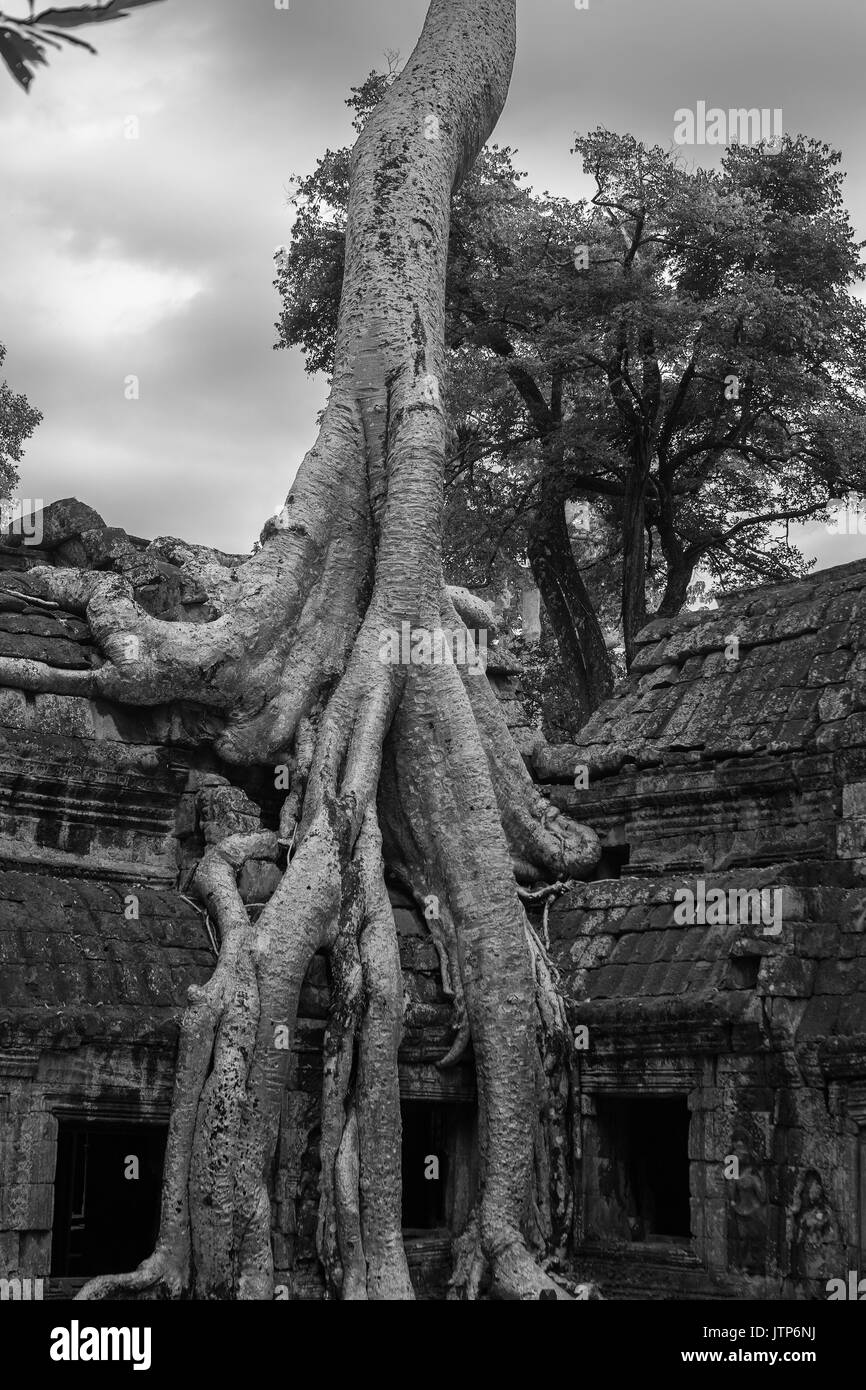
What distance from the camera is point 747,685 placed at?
9594 mm

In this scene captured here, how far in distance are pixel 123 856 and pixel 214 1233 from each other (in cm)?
214

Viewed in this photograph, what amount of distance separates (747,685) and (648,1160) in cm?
291

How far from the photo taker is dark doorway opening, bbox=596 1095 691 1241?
8289 millimetres

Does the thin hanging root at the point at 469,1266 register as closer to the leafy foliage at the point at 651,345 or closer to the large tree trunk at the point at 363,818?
the large tree trunk at the point at 363,818

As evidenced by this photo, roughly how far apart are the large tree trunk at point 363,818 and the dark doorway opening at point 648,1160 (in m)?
0.39

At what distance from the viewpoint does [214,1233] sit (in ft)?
21.7

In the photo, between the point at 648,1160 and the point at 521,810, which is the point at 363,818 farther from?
the point at 648,1160

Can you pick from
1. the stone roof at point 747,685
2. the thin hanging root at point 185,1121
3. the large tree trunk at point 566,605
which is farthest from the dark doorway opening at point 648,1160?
the large tree trunk at point 566,605

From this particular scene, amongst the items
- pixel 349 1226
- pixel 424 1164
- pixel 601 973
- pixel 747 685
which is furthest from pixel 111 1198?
pixel 747 685

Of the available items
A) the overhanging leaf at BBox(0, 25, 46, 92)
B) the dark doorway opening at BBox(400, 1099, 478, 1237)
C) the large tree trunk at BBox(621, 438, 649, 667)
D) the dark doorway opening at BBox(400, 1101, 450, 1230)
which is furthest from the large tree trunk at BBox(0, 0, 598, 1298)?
the large tree trunk at BBox(621, 438, 649, 667)

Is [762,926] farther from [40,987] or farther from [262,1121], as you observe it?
[40,987]

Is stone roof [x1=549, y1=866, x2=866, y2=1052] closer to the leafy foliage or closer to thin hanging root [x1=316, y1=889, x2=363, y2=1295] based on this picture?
thin hanging root [x1=316, y1=889, x2=363, y2=1295]

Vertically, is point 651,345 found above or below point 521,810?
above

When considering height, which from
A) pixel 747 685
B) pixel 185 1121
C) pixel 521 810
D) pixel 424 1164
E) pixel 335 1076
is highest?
pixel 747 685
